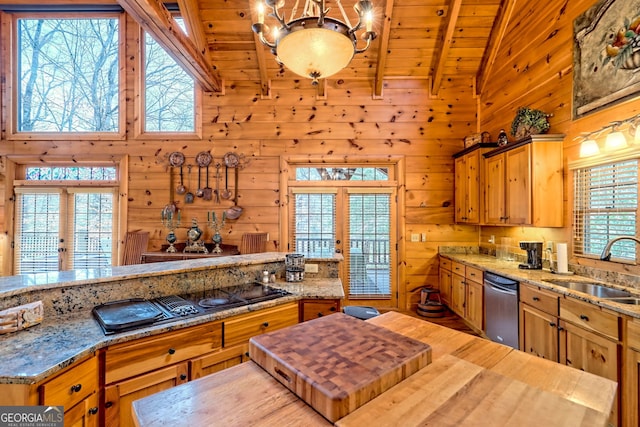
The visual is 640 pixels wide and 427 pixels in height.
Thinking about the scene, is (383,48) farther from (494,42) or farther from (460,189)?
(460,189)

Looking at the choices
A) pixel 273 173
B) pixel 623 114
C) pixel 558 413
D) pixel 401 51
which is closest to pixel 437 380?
pixel 558 413

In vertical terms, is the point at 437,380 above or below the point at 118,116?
below

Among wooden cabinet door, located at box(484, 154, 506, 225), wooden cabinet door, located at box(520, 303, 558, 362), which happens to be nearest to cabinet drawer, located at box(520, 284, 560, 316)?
wooden cabinet door, located at box(520, 303, 558, 362)

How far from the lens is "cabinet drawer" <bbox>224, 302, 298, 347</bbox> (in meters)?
1.86

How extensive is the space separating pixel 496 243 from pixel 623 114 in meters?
2.09

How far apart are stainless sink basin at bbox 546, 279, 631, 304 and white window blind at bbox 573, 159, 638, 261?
0.29m

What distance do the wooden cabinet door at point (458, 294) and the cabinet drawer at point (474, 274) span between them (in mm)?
162

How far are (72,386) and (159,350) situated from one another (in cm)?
38

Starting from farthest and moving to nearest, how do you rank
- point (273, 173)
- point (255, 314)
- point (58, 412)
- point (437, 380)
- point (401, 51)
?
point (273, 173) < point (401, 51) < point (255, 314) < point (58, 412) < point (437, 380)

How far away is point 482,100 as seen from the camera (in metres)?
4.51

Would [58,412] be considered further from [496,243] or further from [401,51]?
[401,51]

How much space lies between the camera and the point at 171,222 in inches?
182

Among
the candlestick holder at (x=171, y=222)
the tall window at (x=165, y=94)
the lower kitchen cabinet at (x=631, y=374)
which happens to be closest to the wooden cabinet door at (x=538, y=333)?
the lower kitchen cabinet at (x=631, y=374)

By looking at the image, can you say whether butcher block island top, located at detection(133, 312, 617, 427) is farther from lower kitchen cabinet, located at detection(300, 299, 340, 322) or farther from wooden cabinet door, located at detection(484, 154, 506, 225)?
wooden cabinet door, located at detection(484, 154, 506, 225)
